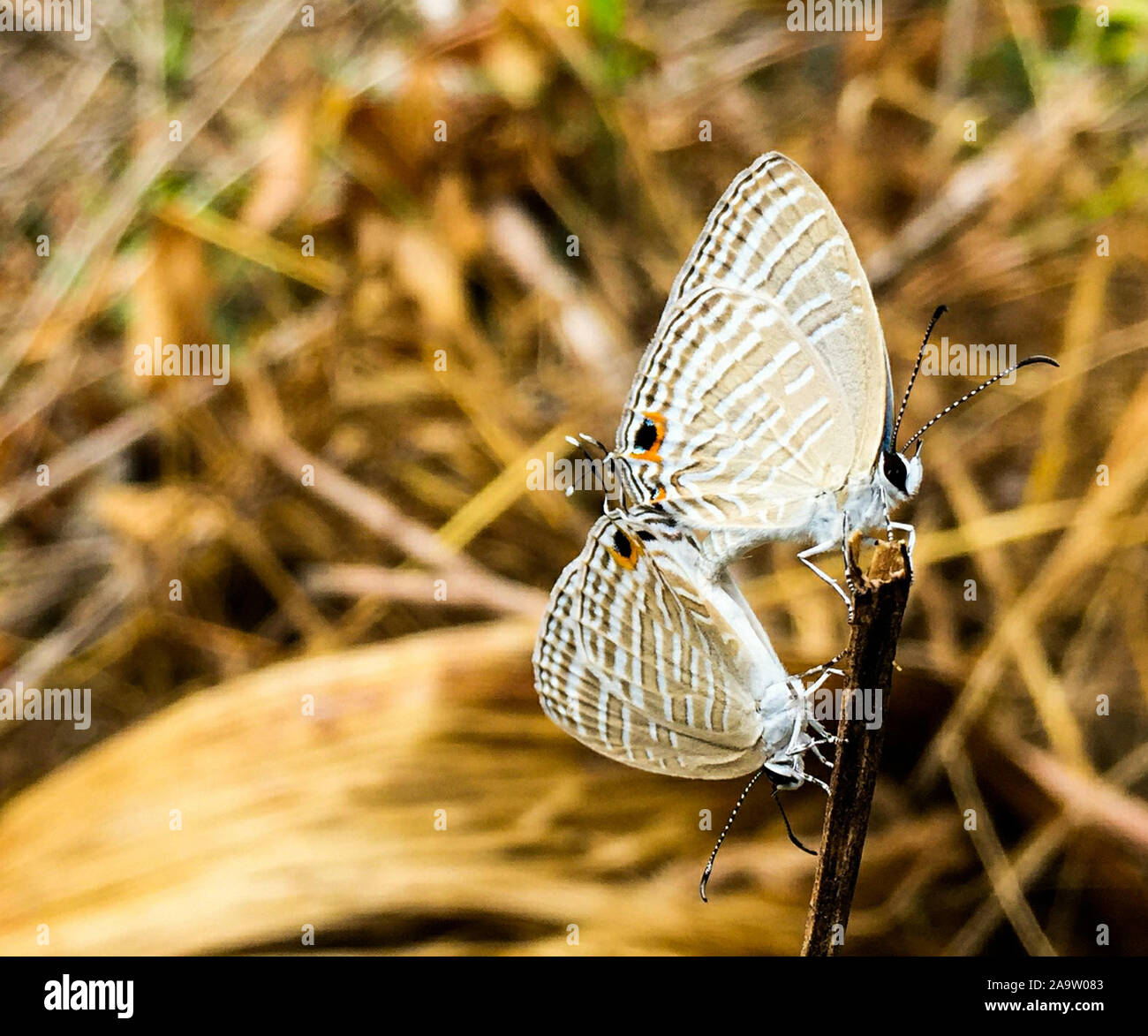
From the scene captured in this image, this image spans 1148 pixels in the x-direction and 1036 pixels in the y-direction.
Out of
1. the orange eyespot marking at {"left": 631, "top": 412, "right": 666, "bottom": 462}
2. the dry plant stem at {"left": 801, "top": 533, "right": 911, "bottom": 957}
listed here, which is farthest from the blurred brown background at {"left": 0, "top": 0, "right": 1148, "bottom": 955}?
the dry plant stem at {"left": 801, "top": 533, "right": 911, "bottom": 957}

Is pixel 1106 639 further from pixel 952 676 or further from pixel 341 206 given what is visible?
pixel 341 206

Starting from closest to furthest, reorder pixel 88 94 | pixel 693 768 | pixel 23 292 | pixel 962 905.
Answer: pixel 693 768 → pixel 962 905 → pixel 23 292 → pixel 88 94

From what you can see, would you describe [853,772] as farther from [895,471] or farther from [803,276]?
[803,276]

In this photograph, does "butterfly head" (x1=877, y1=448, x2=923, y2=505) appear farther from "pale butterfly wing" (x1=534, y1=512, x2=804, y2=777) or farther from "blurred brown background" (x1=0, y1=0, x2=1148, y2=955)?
"blurred brown background" (x1=0, y1=0, x2=1148, y2=955)

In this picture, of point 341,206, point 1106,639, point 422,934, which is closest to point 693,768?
point 422,934

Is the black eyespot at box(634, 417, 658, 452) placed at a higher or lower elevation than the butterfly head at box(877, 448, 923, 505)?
higher

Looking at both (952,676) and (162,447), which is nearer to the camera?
(952,676)

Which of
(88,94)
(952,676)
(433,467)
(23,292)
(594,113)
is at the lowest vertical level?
(952,676)

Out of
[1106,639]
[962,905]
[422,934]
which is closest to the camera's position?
[422,934]
